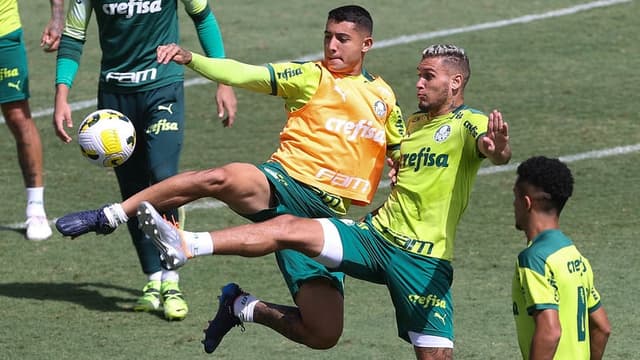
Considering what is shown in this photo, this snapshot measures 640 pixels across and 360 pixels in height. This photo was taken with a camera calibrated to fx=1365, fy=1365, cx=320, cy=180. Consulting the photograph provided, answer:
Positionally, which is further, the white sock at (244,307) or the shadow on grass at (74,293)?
the shadow on grass at (74,293)

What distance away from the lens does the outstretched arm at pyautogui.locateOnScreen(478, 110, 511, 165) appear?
731 centimetres

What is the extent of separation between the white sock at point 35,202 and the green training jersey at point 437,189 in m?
4.71

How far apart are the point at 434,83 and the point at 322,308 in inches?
60.6

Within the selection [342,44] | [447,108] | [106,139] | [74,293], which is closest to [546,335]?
[447,108]

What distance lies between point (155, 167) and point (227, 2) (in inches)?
349

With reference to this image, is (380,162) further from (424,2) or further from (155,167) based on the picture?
(424,2)

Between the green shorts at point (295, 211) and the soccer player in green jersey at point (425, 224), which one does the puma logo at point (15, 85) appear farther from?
the soccer player in green jersey at point (425, 224)

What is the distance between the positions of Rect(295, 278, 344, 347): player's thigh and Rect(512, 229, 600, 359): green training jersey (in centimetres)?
191

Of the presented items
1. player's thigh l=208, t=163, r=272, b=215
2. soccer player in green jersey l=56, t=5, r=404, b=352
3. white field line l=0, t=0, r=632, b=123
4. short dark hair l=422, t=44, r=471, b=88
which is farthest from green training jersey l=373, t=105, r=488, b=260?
white field line l=0, t=0, r=632, b=123

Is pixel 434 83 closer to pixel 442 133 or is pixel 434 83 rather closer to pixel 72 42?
pixel 442 133

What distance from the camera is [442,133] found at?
7.91 metres

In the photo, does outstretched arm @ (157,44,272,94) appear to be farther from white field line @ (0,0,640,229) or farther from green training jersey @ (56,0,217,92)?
white field line @ (0,0,640,229)

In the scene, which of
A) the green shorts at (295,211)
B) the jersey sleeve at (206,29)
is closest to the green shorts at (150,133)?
the jersey sleeve at (206,29)

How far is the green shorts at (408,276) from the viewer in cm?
781
